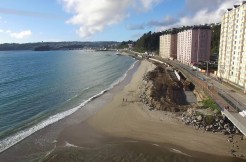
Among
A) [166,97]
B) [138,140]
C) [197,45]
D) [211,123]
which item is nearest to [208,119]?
[211,123]

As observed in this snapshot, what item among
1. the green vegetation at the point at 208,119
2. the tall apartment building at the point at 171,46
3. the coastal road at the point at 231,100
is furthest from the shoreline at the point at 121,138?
the tall apartment building at the point at 171,46

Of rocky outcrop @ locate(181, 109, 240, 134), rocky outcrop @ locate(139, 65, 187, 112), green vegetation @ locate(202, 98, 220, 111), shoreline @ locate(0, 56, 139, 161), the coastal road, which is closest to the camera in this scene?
shoreline @ locate(0, 56, 139, 161)

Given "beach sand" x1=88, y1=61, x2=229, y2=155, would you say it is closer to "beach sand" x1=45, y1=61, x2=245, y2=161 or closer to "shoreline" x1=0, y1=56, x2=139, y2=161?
"beach sand" x1=45, y1=61, x2=245, y2=161

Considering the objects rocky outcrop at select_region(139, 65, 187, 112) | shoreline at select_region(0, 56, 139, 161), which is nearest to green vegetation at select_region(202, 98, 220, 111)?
rocky outcrop at select_region(139, 65, 187, 112)

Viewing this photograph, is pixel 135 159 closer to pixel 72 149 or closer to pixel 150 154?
pixel 150 154

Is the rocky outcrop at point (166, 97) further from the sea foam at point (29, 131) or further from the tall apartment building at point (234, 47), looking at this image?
the sea foam at point (29, 131)
